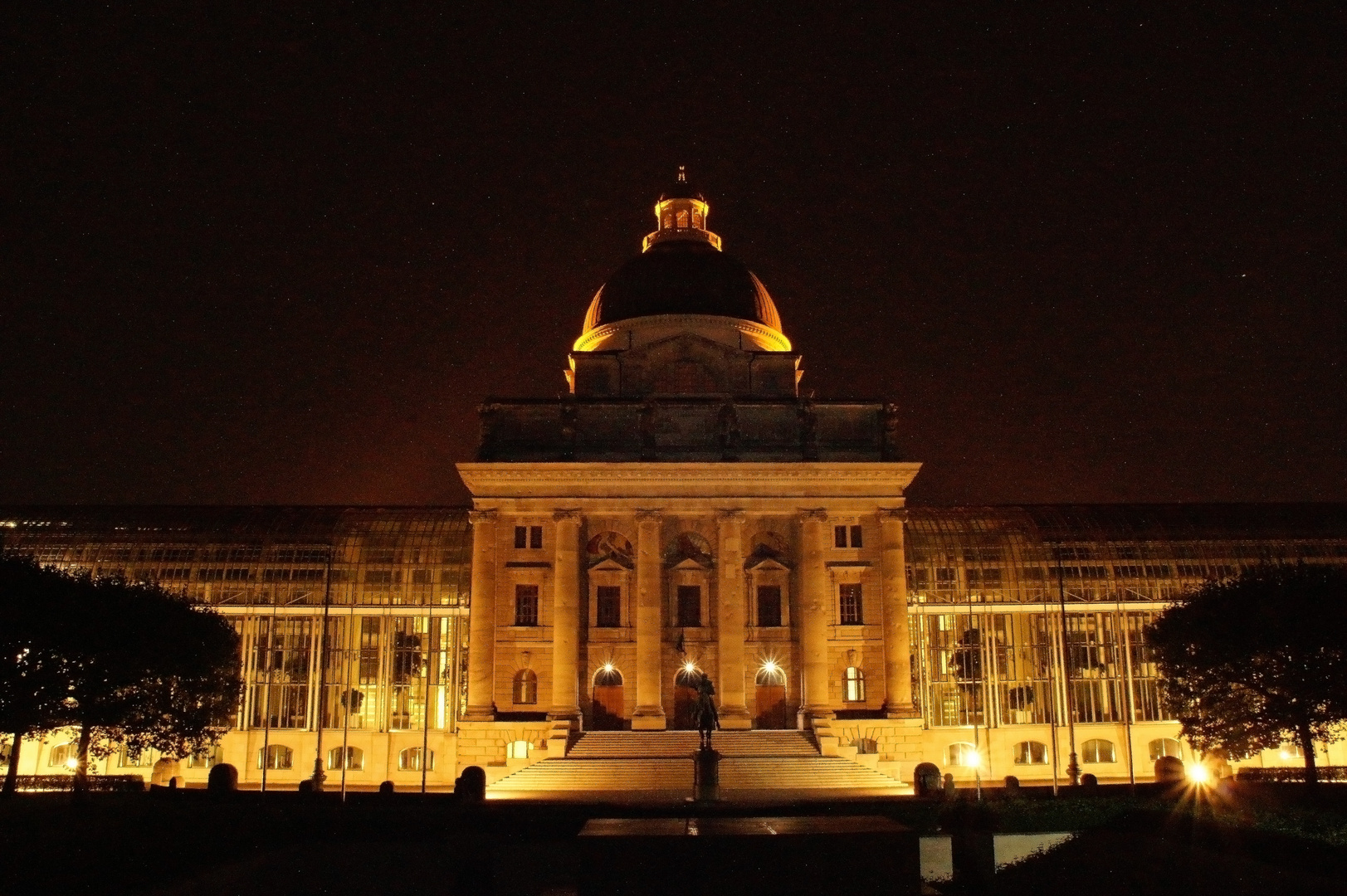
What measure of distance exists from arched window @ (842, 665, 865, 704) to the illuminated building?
11 cm

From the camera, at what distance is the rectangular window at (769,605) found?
2923 inches

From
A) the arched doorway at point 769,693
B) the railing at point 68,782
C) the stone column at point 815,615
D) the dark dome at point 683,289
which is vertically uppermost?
the dark dome at point 683,289

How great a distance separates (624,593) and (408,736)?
50.5 ft

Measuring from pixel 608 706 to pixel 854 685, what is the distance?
14520 millimetres

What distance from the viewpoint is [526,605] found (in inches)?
2891

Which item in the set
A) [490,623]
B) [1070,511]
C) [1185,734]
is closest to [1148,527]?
[1070,511]

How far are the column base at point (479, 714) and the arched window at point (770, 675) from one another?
15.3m

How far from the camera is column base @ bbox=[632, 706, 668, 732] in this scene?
70.1 m

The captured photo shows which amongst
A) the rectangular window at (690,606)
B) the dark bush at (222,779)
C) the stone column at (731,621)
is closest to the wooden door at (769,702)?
the stone column at (731,621)

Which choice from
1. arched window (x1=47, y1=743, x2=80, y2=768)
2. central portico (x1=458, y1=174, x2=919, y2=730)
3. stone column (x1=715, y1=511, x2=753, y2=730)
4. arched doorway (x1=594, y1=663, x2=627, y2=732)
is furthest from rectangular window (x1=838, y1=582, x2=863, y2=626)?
arched window (x1=47, y1=743, x2=80, y2=768)

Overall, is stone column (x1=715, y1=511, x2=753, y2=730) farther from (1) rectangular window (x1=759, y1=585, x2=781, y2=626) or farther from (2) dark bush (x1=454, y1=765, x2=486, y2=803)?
(2) dark bush (x1=454, y1=765, x2=486, y2=803)

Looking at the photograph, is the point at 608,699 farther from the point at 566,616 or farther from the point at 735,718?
the point at 735,718

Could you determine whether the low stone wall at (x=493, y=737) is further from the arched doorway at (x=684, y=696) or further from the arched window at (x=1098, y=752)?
the arched window at (x=1098, y=752)

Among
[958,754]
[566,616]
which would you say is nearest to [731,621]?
[566,616]
